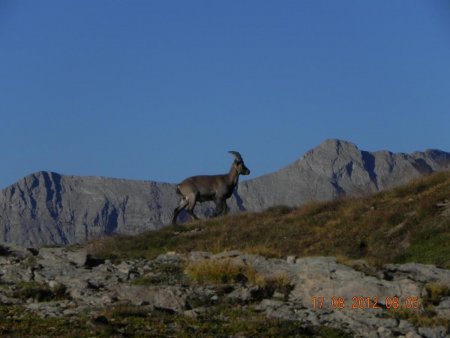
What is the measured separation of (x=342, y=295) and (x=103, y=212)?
161m

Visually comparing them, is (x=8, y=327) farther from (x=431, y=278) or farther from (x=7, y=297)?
(x=431, y=278)

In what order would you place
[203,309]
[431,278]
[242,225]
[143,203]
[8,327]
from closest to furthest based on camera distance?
[8,327] → [203,309] → [431,278] → [242,225] → [143,203]

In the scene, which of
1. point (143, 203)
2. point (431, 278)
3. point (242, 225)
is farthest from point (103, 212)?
point (431, 278)

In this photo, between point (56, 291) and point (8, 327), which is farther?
point (56, 291)

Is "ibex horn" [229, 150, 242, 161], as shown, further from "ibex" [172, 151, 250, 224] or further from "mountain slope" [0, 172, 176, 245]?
"mountain slope" [0, 172, 176, 245]

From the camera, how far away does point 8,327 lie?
1438 cm

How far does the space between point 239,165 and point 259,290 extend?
22.3 meters

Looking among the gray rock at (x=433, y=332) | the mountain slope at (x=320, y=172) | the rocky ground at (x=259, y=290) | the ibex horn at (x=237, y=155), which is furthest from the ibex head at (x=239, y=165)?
the mountain slope at (x=320, y=172)

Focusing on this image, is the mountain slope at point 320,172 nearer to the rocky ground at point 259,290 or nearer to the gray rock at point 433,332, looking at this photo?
the rocky ground at point 259,290
